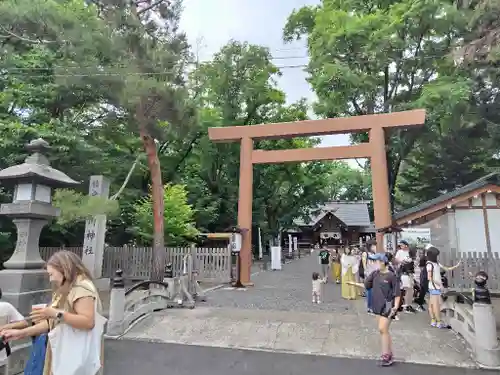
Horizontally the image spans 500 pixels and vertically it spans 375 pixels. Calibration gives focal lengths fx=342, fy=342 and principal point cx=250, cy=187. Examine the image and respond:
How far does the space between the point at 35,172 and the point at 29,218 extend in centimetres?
89

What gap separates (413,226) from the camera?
1448 cm

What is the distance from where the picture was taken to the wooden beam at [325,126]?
11984 millimetres

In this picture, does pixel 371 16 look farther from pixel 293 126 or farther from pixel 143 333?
pixel 143 333

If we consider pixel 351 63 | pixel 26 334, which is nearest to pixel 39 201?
pixel 26 334

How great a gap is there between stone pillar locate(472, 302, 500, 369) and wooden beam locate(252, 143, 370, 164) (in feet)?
26.9

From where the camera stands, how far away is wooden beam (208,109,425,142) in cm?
1198

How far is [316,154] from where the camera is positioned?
13.1 meters

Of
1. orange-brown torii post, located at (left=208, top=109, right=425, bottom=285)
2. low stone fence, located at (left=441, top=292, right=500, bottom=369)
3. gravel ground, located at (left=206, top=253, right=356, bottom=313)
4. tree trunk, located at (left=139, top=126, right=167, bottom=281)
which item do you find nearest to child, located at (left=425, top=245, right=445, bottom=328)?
low stone fence, located at (left=441, top=292, right=500, bottom=369)

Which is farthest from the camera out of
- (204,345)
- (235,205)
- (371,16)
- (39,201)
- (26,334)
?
(235,205)

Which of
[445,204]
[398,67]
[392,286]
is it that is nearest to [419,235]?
[445,204]

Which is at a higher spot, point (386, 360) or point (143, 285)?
point (143, 285)

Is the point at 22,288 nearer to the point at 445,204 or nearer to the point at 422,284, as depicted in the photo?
the point at 422,284

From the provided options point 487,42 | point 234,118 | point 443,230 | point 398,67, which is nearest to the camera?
point 487,42

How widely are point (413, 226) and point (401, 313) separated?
7.39m
